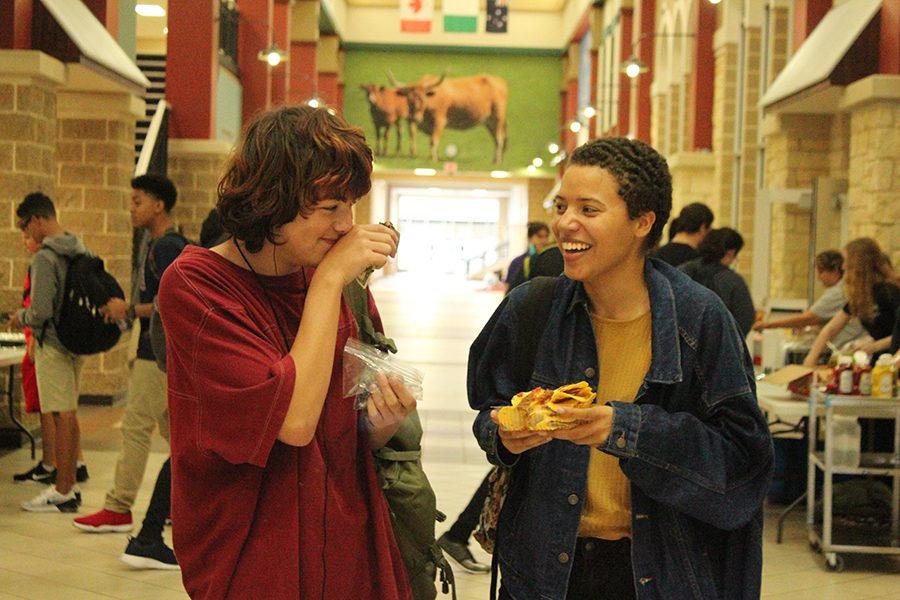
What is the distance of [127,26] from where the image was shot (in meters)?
12.5

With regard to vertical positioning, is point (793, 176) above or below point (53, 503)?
above

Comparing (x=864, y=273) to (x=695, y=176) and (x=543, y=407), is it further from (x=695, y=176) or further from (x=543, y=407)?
(x=695, y=176)

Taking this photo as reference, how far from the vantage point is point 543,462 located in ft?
7.87

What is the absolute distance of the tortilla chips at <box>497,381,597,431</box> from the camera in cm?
215

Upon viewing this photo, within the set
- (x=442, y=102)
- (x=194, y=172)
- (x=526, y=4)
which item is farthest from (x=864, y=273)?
(x=526, y=4)

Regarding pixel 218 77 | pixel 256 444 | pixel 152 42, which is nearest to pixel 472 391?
pixel 256 444

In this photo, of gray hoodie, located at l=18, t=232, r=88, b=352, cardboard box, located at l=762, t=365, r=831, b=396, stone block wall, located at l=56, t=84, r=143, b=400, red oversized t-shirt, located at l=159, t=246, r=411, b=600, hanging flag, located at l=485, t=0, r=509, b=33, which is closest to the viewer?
red oversized t-shirt, located at l=159, t=246, r=411, b=600

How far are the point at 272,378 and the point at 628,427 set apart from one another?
682mm

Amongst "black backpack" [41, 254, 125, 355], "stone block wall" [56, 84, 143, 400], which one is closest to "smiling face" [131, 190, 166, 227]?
"black backpack" [41, 254, 125, 355]

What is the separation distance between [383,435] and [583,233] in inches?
22.2

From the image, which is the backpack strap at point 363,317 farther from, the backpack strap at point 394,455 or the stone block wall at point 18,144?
the stone block wall at point 18,144

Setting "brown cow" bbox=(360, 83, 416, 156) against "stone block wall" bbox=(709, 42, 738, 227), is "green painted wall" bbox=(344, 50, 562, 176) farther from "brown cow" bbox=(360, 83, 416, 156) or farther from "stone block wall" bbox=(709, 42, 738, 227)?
"stone block wall" bbox=(709, 42, 738, 227)

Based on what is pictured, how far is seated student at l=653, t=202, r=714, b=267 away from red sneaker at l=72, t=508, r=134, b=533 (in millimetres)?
3482

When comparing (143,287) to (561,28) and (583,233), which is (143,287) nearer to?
(583,233)
